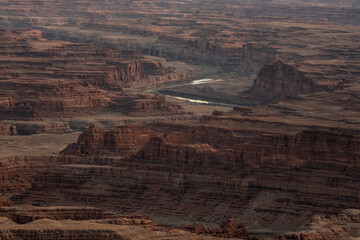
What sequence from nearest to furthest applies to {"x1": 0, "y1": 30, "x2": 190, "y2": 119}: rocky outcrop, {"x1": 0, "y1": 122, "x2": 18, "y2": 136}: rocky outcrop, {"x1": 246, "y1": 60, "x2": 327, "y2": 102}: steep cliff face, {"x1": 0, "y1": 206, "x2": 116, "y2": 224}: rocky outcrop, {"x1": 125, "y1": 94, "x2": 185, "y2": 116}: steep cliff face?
{"x1": 0, "y1": 206, "x2": 116, "y2": 224}: rocky outcrop
{"x1": 0, "y1": 122, "x2": 18, "y2": 136}: rocky outcrop
{"x1": 0, "y1": 30, "x2": 190, "y2": 119}: rocky outcrop
{"x1": 125, "y1": 94, "x2": 185, "y2": 116}: steep cliff face
{"x1": 246, "y1": 60, "x2": 327, "y2": 102}: steep cliff face

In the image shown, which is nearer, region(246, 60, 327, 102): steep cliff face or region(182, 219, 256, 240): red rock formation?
region(182, 219, 256, 240): red rock formation

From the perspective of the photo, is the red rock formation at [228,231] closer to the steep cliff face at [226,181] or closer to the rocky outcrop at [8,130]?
the steep cliff face at [226,181]

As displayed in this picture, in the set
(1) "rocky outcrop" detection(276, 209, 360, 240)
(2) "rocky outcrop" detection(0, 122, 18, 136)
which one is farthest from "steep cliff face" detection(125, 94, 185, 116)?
(1) "rocky outcrop" detection(276, 209, 360, 240)

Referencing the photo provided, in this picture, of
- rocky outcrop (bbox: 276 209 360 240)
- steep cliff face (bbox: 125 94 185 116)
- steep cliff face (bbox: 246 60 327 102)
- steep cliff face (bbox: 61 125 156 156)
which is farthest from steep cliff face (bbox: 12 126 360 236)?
steep cliff face (bbox: 246 60 327 102)

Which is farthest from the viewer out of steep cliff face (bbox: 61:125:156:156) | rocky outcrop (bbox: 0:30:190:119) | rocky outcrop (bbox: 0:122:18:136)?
rocky outcrop (bbox: 0:30:190:119)

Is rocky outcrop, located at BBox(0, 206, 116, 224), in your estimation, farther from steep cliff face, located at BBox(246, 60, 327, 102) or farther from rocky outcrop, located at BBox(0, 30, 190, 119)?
steep cliff face, located at BBox(246, 60, 327, 102)

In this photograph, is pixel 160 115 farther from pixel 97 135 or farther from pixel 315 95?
pixel 97 135

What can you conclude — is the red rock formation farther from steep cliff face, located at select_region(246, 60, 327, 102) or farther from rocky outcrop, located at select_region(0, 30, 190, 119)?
steep cliff face, located at select_region(246, 60, 327, 102)

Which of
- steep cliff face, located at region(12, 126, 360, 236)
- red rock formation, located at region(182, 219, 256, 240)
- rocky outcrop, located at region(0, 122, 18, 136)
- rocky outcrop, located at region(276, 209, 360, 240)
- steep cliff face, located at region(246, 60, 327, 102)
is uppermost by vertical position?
rocky outcrop, located at region(276, 209, 360, 240)

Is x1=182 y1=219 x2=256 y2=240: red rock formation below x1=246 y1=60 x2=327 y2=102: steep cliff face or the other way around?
the other way around
